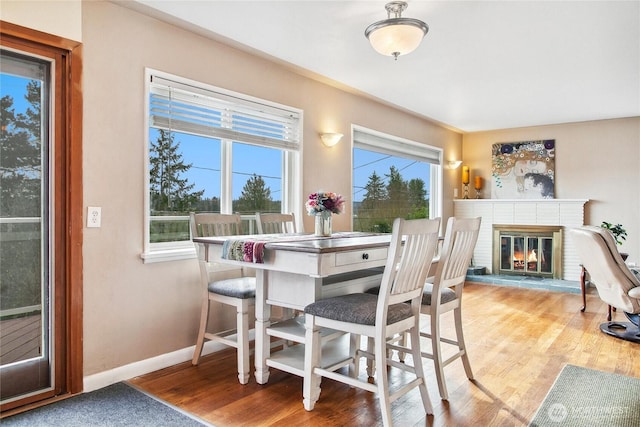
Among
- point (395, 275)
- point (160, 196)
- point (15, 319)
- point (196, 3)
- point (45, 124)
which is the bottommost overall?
point (15, 319)

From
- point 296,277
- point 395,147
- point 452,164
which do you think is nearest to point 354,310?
point 296,277

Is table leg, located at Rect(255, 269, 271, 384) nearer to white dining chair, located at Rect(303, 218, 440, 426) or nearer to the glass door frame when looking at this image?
white dining chair, located at Rect(303, 218, 440, 426)

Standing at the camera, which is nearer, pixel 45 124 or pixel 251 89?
pixel 45 124

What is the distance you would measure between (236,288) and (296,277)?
1.77ft

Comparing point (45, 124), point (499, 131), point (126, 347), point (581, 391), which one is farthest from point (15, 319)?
point (499, 131)

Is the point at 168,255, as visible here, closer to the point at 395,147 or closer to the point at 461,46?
the point at 461,46

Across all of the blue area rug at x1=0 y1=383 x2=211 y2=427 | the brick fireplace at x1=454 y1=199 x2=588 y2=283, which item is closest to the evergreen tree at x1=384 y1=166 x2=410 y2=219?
the brick fireplace at x1=454 y1=199 x2=588 y2=283

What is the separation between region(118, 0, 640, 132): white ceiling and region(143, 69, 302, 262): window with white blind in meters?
0.47

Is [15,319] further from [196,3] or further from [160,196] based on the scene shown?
[196,3]

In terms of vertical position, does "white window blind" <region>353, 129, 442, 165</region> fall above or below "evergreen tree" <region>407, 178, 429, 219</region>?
above

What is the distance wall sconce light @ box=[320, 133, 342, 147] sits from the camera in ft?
14.4

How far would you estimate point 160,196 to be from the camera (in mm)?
3135

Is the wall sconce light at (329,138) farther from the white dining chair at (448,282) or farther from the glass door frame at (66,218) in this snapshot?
the glass door frame at (66,218)

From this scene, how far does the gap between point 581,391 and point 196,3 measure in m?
3.45
